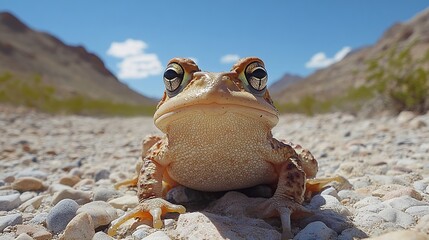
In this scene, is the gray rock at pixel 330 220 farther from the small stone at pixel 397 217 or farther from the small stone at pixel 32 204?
the small stone at pixel 32 204

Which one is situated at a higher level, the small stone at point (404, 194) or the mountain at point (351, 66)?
the mountain at point (351, 66)

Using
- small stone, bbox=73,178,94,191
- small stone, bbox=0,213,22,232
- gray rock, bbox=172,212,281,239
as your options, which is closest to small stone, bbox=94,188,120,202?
small stone, bbox=73,178,94,191

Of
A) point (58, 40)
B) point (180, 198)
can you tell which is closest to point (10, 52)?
point (58, 40)

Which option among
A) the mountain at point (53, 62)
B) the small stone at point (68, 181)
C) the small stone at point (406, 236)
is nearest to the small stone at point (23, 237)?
the small stone at point (68, 181)

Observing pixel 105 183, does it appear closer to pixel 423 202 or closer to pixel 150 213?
pixel 150 213

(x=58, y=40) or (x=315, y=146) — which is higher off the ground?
(x=58, y=40)

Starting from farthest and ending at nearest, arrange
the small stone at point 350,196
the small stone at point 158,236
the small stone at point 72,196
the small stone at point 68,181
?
the small stone at point 68,181 < the small stone at point 72,196 < the small stone at point 350,196 < the small stone at point 158,236

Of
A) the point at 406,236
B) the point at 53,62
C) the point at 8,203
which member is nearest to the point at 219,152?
the point at 406,236

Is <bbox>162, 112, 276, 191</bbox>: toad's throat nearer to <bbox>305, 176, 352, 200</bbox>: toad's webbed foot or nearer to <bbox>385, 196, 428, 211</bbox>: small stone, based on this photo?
<bbox>305, 176, 352, 200</bbox>: toad's webbed foot
